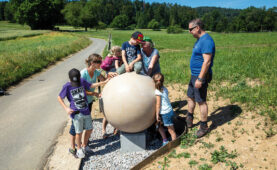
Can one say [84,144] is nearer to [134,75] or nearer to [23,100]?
[134,75]

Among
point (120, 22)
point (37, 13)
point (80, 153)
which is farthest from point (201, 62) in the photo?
point (120, 22)

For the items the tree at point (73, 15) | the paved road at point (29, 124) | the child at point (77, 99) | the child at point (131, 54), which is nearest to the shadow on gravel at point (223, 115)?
the child at point (131, 54)

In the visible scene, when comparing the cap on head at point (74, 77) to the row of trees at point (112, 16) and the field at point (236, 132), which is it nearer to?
the field at point (236, 132)

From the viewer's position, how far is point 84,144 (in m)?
4.91

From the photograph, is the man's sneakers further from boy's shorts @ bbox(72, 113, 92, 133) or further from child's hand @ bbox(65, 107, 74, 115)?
child's hand @ bbox(65, 107, 74, 115)

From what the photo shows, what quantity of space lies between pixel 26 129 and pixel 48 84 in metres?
5.57

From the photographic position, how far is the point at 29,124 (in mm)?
6801

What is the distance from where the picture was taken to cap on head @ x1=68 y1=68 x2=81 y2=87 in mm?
4199

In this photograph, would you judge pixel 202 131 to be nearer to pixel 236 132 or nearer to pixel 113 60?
pixel 236 132

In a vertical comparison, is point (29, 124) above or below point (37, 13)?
below

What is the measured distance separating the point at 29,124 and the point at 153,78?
4.55 m

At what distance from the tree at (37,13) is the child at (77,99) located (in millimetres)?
77408

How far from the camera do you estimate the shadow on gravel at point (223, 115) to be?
5482mm

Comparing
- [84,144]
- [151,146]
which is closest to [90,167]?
[84,144]
